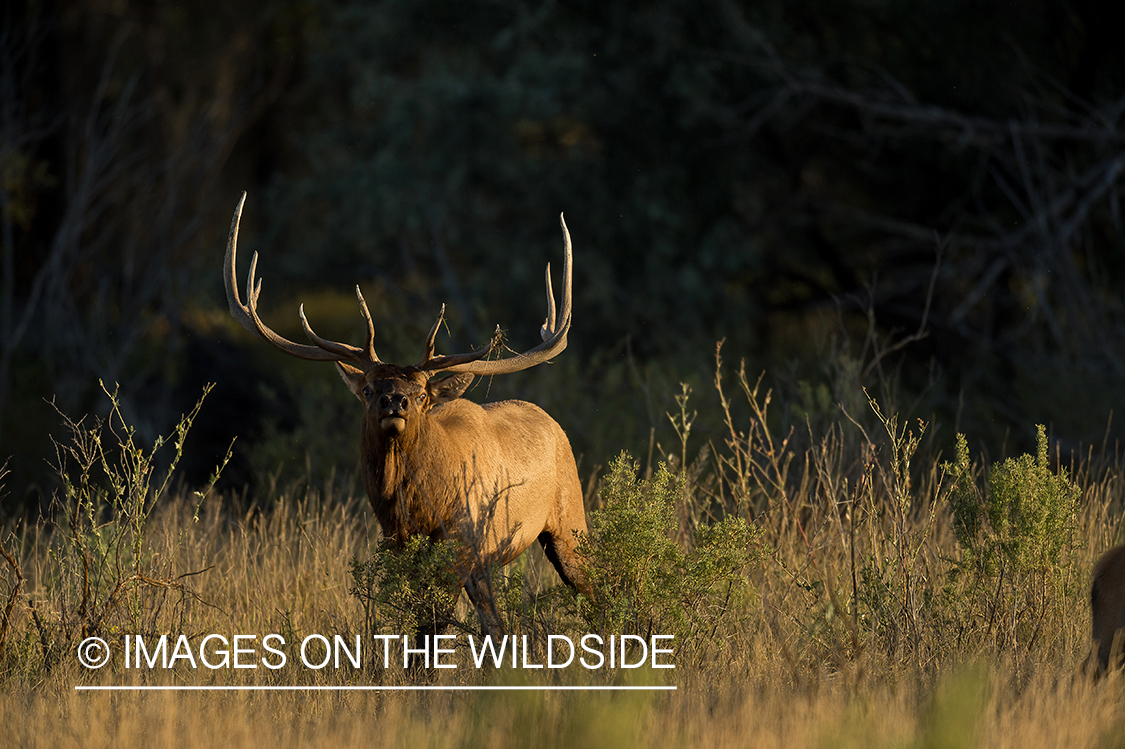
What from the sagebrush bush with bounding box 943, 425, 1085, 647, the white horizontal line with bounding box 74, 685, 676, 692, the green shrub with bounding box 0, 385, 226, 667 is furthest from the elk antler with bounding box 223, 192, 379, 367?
the sagebrush bush with bounding box 943, 425, 1085, 647

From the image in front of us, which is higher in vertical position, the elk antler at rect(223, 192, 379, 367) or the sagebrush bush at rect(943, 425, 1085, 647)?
the elk antler at rect(223, 192, 379, 367)

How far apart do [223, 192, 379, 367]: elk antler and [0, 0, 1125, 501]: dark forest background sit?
238 inches

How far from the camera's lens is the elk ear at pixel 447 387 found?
18.2ft

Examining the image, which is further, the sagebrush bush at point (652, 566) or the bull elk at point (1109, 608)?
the sagebrush bush at point (652, 566)

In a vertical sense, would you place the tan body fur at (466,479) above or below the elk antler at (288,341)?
below

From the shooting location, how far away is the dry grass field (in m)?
4.20

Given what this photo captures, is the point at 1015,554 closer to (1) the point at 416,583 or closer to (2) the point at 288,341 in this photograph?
(1) the point at 416,583

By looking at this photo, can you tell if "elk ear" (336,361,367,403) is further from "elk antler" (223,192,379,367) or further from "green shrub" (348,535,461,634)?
"green shrub" (348,535,461,634)

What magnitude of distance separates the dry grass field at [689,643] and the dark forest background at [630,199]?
224 inches

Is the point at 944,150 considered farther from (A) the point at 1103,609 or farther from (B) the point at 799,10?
(A) the point at 1103,609

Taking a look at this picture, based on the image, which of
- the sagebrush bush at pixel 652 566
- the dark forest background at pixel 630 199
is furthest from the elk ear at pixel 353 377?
the dark forest background at pixel 630 199

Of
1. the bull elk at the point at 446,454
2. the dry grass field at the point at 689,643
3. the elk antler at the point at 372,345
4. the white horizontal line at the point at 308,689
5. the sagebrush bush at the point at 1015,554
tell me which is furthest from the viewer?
the sagebrush bush at the point at 1015,554

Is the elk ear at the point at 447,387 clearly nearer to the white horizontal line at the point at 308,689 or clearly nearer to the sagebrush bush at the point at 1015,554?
the white horizontal line at the point at 308,689

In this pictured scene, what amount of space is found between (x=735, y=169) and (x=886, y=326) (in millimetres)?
2847
